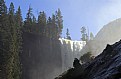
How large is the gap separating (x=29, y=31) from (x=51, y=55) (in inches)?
579

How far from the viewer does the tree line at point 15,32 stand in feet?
225

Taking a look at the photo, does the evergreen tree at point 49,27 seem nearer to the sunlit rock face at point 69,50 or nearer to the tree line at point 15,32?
the tree line at point 15,32

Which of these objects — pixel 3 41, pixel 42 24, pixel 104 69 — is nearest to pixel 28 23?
pixel 42 24

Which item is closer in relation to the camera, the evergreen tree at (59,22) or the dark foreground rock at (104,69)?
the dark foreground rock at (104,69)

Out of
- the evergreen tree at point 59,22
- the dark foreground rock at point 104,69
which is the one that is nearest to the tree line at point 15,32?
the evergreen tree at point 59,22

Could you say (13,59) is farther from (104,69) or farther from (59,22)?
(59,22)

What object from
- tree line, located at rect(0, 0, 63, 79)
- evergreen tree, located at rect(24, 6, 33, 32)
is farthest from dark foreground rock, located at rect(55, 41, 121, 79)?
evergreen tree, located at rect(24, 6, 33, 32)

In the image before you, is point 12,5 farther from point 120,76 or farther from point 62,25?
point 120,76

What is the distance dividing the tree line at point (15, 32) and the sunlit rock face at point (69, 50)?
7.71 m

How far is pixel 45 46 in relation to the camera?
11462cm

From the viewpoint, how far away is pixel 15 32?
270 feet

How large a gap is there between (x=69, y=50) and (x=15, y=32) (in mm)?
66671

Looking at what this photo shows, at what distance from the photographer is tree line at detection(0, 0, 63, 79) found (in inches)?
2702

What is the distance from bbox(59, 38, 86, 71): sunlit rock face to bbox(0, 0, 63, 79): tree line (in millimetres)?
7705
